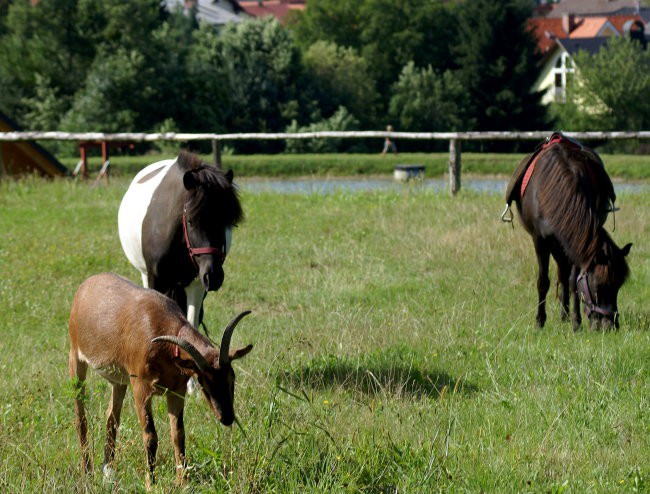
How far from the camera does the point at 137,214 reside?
7.52 metres

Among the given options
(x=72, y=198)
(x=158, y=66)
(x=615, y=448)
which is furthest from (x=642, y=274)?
(x=158, y=66)

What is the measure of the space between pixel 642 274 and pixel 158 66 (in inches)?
1572

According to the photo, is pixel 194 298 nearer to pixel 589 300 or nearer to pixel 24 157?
pixel 589 300

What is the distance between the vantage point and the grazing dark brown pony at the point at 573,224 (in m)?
7.74

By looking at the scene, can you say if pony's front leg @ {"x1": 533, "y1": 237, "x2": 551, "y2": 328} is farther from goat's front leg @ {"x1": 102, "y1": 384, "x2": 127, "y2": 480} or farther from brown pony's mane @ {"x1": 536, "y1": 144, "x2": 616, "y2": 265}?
goat's front leg @ {"x1": 102, "y1": 384, "x2": 127, "y2": 480}

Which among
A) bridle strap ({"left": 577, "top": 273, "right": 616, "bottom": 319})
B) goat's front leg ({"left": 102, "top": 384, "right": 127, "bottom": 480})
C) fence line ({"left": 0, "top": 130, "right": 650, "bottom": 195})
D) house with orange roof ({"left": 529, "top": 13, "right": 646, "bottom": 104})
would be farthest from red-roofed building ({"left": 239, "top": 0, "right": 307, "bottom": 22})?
goat's front leg ({"left": 102, "top": 384, "right": 127, "bottom": 480})

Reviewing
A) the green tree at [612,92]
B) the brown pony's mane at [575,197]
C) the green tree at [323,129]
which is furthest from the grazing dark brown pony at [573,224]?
the green tree at [612,92]

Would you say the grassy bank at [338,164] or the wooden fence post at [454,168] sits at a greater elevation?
the wooden fence post at [454,168]

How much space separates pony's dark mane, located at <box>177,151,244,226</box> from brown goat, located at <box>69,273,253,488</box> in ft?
4.25

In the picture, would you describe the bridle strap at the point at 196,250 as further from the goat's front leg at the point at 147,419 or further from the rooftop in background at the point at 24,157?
the rooftop in background at the point at 24,157

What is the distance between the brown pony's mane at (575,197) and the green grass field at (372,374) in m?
0.75

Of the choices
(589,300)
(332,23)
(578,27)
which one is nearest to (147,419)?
(589,300)

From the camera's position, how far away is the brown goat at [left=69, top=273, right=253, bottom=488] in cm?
401

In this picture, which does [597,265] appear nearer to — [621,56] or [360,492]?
[360,492]
